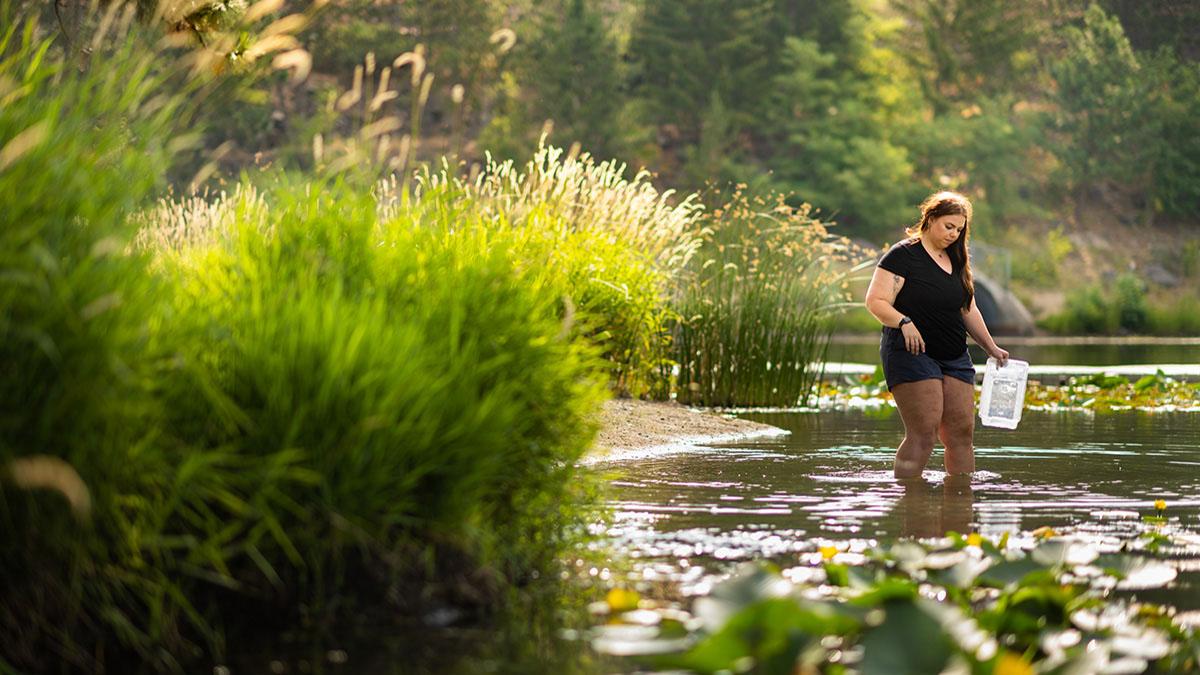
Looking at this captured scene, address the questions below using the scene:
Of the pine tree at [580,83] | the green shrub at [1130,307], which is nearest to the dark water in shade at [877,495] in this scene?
the green shrub at [1130,307]

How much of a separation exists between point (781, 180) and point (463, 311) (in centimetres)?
→ 4803

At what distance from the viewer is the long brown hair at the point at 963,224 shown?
848 cm

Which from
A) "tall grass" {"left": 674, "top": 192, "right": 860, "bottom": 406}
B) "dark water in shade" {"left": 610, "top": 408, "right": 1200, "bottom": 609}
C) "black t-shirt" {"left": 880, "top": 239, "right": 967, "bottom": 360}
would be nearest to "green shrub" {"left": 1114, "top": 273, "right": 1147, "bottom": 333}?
"tall grass" {"left": 674, "top": 192, "right": 860, "bottom": 406}

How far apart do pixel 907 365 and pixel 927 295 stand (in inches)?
15.9

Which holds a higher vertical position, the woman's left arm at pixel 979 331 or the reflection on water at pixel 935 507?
the woman's left arm at pixel 979 331

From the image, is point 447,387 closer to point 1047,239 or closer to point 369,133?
point 369,133

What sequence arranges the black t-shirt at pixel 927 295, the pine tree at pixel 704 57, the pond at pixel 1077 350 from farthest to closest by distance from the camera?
the pine tree at pixel 704 57, the pond at pixel 1077 350, the black t-shirt at pixel 927 295

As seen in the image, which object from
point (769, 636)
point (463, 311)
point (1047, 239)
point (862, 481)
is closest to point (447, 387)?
point (463, 311)

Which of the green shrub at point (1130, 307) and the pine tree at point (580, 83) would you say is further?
the pine tree at point (580, 83)

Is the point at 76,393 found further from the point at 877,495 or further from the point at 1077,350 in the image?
the point at 1077,350

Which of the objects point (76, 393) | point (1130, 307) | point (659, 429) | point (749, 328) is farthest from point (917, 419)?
point (1130, 307)

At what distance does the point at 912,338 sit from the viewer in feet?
27.1

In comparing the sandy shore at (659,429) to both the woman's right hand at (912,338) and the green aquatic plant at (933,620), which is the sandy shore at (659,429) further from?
the green aquatic plant at (933,620)

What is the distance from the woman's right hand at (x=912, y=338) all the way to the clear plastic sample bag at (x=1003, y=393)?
0.72m
